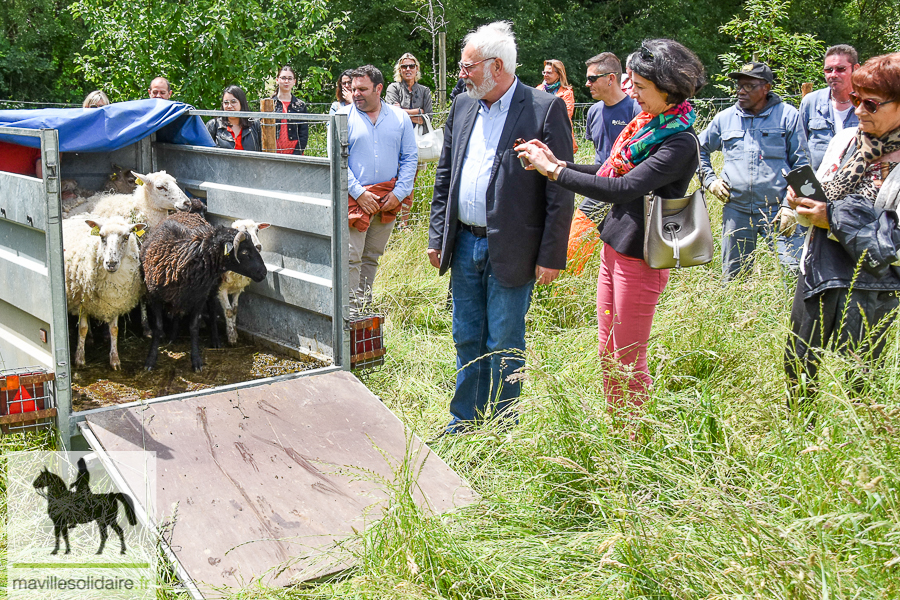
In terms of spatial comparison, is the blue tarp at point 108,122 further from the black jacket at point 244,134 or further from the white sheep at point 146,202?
the black jacket at point 244,134

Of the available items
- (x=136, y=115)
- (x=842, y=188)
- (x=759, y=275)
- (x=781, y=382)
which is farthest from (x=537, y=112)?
(x=136, y=115)

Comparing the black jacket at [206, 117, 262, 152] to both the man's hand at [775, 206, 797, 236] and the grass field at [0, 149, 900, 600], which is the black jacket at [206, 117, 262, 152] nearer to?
the grass field at [0, 149, 900, 600]

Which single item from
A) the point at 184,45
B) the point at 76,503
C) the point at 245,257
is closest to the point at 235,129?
the point at 245,257

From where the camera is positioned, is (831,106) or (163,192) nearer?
(163,192)

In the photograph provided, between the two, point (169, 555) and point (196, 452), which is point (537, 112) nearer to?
point (196, 452)

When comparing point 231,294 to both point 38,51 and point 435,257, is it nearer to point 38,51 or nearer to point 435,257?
point 435,257

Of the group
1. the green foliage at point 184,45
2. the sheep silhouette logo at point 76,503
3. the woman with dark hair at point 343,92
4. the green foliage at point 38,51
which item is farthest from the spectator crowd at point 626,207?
the green foliage at point 38,51

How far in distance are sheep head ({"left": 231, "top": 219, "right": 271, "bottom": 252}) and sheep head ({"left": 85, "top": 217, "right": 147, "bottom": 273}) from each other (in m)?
0.68

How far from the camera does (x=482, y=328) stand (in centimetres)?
463

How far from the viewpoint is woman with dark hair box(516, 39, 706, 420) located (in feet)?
12.0

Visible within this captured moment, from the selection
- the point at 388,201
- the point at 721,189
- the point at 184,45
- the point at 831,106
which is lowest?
the point at 388,201

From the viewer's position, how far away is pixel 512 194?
4223 mm

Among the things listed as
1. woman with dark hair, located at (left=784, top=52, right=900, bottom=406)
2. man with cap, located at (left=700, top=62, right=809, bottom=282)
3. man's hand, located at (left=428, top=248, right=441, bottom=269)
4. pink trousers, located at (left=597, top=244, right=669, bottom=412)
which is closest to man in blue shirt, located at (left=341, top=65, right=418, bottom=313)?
man's hand, located at (left=428, top=248, right=441, bottom=269)

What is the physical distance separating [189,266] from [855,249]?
405cm
